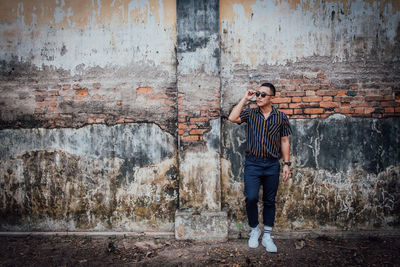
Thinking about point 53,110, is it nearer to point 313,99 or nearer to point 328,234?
point 313,99

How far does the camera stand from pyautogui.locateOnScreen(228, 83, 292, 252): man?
3.15 metres

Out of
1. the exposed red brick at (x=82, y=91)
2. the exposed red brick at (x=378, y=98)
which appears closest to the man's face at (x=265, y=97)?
the exposed red brick at (x=378, y=98)

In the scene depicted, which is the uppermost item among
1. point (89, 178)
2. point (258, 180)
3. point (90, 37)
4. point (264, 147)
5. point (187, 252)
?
point (90, 37)

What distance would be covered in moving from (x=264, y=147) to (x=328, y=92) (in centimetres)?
134

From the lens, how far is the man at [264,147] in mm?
3152

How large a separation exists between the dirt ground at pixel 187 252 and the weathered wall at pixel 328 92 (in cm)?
37

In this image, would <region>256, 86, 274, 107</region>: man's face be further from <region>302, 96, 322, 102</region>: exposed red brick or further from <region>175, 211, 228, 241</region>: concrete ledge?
<region>175, 211, 228, 241</region>: concrete ledge

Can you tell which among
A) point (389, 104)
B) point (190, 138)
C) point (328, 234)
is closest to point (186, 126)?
point (190, 138)

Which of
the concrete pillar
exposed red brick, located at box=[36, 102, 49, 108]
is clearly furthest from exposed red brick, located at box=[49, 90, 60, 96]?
the concrete pillar

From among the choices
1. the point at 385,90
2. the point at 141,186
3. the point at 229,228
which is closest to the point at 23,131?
the point at 141,186

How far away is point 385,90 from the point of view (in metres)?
3.61

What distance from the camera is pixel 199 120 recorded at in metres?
3.52

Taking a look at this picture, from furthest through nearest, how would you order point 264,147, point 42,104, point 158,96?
point 42,104 < point 158,96 < point 264,147

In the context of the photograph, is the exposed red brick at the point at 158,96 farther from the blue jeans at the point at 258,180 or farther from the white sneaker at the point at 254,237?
the white sneaker at the point at 254,237
